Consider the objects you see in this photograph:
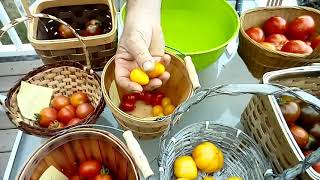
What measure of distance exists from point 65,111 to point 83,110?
0.04 meters

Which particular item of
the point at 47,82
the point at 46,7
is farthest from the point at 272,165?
the point at 46,7

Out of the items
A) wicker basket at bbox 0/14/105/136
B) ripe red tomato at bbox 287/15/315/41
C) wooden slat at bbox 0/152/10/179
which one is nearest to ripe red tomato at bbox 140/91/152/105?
wicker basket at bbox 0/14/105/136

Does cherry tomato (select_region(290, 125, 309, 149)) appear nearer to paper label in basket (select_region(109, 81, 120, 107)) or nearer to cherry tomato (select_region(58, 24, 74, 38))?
paper label in basket (select_region(109, 81, 120, 107))

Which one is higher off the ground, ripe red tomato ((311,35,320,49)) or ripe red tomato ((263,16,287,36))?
ripe red tomato ((263,16,287,36))

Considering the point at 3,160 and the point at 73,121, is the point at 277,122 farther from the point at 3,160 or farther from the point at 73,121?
the point at 3,160

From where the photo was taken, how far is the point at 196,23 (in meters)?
0.98

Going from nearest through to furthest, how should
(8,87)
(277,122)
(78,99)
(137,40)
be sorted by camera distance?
1. (277,122)
2. (137,40)
3. (78,99)
4. (8,87)

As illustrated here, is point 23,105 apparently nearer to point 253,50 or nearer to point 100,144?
point 100,144

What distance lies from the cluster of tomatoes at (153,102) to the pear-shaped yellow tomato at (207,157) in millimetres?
122

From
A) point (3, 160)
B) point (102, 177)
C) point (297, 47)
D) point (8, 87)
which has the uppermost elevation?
point (297, 47)

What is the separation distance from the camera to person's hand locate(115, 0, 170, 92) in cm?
71

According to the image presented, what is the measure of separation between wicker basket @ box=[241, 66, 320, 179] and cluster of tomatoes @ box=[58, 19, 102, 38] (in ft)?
1.49

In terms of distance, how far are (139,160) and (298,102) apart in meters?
0.39

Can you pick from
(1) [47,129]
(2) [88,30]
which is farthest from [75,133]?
(2) [88,30]
